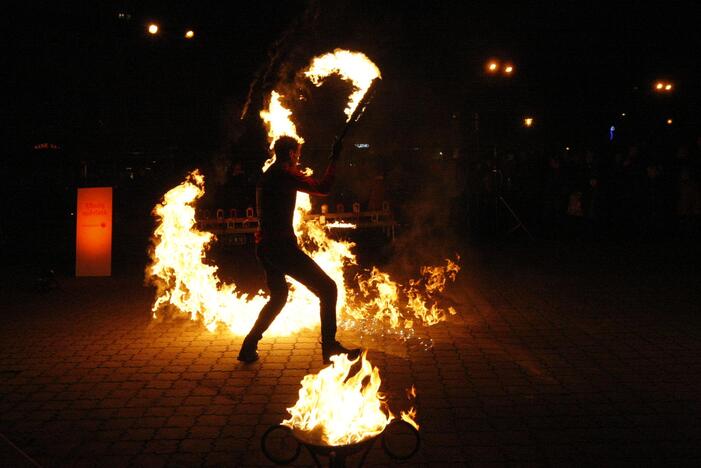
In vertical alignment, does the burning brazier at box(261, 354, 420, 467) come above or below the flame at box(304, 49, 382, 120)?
below

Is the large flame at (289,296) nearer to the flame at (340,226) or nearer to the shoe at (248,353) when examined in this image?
the shoe at (248,353)

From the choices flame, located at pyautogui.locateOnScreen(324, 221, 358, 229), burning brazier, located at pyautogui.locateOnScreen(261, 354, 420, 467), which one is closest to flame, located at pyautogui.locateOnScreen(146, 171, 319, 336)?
burning brazier, located at pyautogui.locateOnScreen(261, 354, 420, 467)

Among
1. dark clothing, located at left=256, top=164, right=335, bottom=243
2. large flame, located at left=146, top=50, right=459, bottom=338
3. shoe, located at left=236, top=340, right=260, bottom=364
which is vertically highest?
dark clothing, located at left=256, top=164, right=335, bottom=243

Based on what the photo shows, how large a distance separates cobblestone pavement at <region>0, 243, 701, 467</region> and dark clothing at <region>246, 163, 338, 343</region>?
0.78 meters

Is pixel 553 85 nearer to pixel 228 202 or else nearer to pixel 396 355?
pixel 228 202

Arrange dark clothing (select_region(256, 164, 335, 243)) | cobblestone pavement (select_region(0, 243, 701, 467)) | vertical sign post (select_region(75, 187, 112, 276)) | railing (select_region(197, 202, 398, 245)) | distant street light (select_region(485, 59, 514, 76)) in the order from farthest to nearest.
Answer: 1. distant street light (select_region(485, 59, 514, 76))
2. railing (select_region(197, 202, 398, 245))
3. vertical sign post (select_region(75, 187, 112, 276))
4. dark clothing (select_region(256, 164, 335, 243))
5. cobblestone pavement (select_region(0, 243, 701, 467))

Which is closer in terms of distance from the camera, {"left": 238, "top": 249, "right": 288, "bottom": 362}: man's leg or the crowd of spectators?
{"left": 238, "top": 249, "right": 288, "bottom": 362}: man's leg

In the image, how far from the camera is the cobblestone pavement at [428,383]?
415cm

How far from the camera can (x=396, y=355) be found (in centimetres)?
618

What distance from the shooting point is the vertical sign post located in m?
A: 11.0

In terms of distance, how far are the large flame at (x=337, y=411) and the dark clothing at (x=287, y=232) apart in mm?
1670

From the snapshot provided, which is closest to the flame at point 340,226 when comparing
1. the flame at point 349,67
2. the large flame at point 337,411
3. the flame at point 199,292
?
the flame at point 199,292

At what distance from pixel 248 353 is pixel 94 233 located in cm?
624

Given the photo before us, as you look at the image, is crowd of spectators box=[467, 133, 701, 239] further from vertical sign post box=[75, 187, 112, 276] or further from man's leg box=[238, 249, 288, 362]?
man's leg box=[238, 249, 288, 362]
